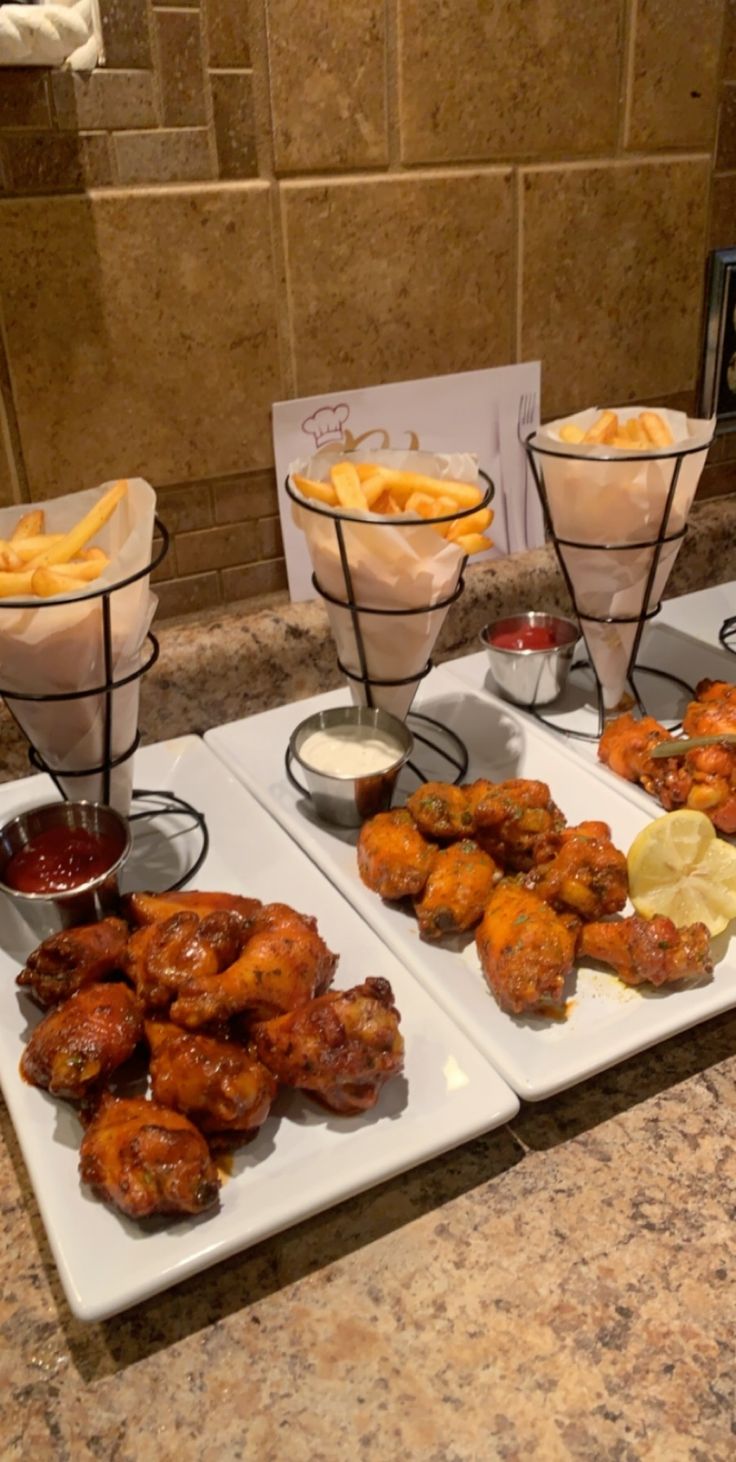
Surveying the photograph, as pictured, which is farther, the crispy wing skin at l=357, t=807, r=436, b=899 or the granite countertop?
the crispy wing skin at l=357, t=807, r=436, b=899

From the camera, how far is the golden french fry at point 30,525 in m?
0.95

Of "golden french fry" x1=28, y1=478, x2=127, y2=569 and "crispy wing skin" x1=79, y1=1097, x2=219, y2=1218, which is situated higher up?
"golden french fry" x1=28, y1=478, x2=127, y2=569

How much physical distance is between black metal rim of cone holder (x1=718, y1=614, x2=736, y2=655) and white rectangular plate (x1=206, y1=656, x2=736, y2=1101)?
0.33 m

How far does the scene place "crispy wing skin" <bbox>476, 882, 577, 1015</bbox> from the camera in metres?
0.80

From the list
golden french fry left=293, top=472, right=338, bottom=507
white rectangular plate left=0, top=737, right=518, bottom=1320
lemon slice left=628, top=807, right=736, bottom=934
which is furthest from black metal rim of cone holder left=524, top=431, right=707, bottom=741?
white rectangular plate left=0, top=737, right=518, bottom=1320

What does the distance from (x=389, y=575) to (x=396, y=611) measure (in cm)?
4

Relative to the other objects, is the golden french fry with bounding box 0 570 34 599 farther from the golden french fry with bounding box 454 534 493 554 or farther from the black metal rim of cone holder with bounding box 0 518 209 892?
the golden french fry with bounding box 454 534 493 554

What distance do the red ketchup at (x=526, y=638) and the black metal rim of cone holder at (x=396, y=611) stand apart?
0.48 feet

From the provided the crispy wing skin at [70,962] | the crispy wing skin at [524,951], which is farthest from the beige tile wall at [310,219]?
the crispy wing skin at [524,951]

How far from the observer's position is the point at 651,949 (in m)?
0.82

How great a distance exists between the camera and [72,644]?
2.85 feet

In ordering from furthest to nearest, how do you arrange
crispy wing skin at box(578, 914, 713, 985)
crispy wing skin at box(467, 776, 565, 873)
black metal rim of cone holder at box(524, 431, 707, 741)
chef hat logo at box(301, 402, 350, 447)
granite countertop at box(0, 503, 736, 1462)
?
1. chef hat logo at box(301, 402, 350, 447)
2. black metal rim of cone holder at box(524, 431, 707, 741)
3. crispy wing skin at box(467, 776, 565, 873)
4. crispy wing skin at box(578, 914, 713, 985)
5. granite countertop at box(0, 503, 736, 1462)

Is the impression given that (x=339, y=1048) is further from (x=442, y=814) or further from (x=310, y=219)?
(x=310, y=219)

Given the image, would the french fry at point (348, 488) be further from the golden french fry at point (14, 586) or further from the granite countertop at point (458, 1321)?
the granite countertop at point (458, 1321)
